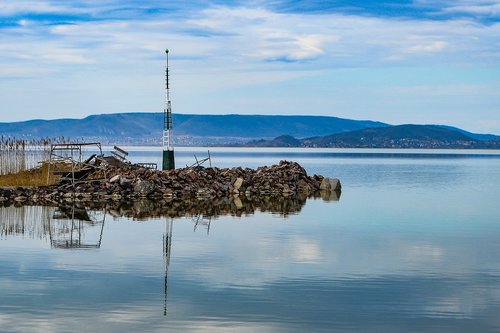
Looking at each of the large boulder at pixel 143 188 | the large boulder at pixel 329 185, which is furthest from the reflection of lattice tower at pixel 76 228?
the large boulder at pixel 329 185

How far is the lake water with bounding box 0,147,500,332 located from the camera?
1327 centimetres

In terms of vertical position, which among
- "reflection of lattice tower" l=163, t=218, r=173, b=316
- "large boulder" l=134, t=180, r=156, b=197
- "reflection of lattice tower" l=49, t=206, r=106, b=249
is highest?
"large boulder" l=134, t=180, r=156, b=197

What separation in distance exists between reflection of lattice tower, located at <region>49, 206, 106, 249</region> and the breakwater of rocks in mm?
4674

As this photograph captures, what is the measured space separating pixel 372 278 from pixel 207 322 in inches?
197

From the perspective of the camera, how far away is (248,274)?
1747 cm

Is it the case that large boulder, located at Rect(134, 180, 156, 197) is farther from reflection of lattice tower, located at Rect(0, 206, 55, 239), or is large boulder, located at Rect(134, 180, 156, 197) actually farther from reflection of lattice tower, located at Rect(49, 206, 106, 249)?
reflection of lattice tower, located at Rect(0, 206, 55, 239)

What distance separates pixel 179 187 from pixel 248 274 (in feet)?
81.0

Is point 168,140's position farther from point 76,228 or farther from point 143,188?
point 76,228

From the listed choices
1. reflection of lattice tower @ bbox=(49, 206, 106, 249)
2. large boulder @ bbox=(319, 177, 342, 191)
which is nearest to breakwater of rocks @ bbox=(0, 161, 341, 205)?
large boulder @ bbox=(319, 177, 342, 191)

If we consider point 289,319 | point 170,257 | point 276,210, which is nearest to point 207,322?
point 289,319

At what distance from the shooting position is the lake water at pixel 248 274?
13.3 metres

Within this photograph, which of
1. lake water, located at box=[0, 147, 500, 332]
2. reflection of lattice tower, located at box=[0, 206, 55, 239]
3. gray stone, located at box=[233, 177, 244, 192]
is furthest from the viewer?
gray stone, located at box=[233, 177, 244, 192]

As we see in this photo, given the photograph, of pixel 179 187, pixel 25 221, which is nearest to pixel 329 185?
pixel 179 187

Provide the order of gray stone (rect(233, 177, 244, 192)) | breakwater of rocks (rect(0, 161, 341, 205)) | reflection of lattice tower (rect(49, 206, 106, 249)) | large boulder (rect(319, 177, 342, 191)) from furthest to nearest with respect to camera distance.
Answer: large boulder (rect(319, 177, 342, 191)) < gray stone (rect(233, 177, 244, 192)) < breakwater of rocks (rect(0, 161, 341, 205)) < reflection of lattice tower (rect(49, 206, 106, 249))
